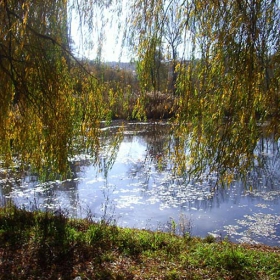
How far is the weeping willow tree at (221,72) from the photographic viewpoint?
2.89 meters

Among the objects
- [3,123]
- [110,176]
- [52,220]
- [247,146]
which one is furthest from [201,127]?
[110,176]

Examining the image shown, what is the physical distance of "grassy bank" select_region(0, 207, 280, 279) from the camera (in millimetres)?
3747

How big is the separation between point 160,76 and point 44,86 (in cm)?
122

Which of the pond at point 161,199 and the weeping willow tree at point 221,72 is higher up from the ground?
the weeping willow tree at point 221,72

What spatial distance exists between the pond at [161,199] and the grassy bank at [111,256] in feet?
3.35

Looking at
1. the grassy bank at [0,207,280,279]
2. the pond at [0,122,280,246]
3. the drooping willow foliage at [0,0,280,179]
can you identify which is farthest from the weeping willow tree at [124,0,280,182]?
the pond at [0,122,280,246]

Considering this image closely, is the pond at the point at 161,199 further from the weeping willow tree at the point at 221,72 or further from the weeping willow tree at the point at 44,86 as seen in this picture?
the weeping willow tree at the point at 221,72

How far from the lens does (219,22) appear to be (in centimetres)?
304

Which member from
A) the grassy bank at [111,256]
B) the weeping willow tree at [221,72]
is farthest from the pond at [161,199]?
the weeping willow tree at [221,72]

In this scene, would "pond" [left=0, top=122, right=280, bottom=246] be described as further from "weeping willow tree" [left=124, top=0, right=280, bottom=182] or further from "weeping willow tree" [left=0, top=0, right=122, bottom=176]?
"weeping willow tree" [left=124, top=0, right=280, bottom=182]

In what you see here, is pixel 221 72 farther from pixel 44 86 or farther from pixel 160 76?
pixel 44 86

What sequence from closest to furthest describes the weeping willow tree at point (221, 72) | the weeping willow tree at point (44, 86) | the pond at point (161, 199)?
the weeping willow tree at point (221, 72) → the weeping willow tree at point (44, 86) → the pond at point (161, 199)

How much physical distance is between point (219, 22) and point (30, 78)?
6.43 ft

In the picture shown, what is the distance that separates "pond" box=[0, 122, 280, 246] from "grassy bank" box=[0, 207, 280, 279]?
102cm
